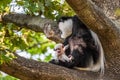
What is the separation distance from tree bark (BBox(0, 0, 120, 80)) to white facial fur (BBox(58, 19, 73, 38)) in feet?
2.38

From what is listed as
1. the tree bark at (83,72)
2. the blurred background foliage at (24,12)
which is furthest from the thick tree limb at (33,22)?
the tree bark at (83,72)

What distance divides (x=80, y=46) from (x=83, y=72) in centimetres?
45

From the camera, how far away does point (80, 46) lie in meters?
2.97

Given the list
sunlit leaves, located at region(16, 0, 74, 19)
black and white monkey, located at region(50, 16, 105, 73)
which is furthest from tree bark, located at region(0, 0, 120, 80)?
sunlit leaves, located at region(16, 0, 74, 19)

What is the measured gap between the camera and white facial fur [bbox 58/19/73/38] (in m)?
3.21

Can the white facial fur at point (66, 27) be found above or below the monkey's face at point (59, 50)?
above

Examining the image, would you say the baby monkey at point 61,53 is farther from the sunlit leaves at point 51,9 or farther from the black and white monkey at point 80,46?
the sunlit leaves at point 51,9

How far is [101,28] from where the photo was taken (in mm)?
2254

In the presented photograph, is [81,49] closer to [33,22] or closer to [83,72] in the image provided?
[83,72]

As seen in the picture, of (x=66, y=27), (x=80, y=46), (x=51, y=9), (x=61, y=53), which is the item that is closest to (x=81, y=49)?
(x=80, y=46)

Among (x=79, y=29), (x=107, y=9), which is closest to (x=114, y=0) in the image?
(x=107, y=9)

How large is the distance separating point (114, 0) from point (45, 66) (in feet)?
2.94

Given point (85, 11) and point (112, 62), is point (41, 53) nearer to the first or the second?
point (112, 62)

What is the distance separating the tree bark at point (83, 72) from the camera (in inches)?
85.9
